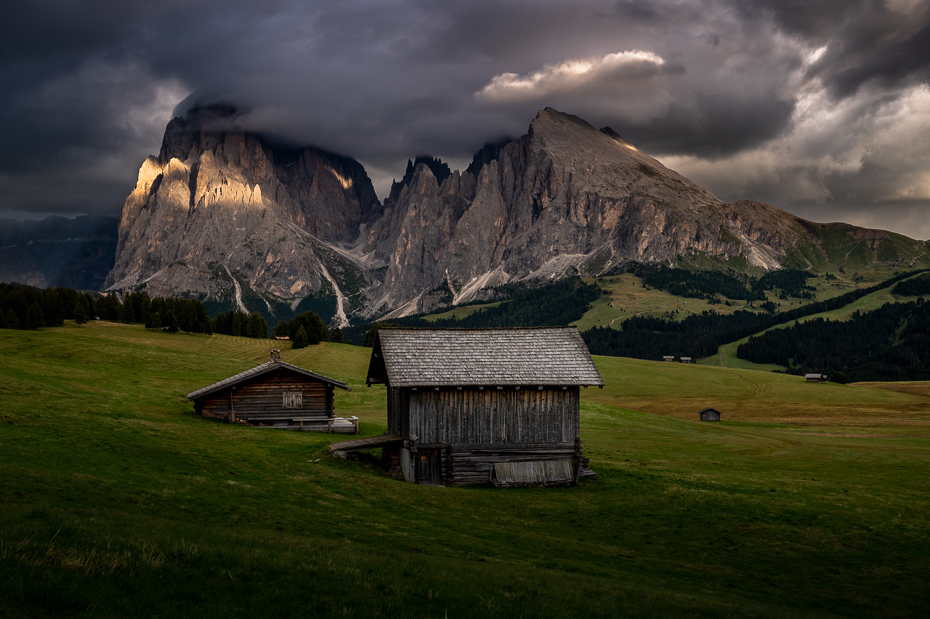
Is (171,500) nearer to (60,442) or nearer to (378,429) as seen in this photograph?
(60,442)

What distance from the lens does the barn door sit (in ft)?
114

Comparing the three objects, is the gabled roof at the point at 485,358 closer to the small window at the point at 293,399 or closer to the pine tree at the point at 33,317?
Result: the small window at the point at 293,399

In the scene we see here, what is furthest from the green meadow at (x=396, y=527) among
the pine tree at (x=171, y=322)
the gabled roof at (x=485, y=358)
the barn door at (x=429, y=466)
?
the pine tree at (x=171, y=322)

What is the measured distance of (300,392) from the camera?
47344 mm

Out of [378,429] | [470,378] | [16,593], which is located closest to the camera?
[16,593]

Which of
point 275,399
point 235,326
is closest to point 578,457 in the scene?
point 275,399

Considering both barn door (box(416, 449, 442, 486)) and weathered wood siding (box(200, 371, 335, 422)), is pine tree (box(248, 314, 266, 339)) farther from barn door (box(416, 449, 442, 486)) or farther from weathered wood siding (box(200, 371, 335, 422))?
barn door (box(416, 449, 442, 486))

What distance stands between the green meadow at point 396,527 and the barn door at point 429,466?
1832mm

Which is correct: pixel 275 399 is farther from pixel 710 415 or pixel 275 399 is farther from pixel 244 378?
pixel 710 415

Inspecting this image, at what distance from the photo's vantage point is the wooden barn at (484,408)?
1377 inches

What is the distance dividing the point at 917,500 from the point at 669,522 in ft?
51.9

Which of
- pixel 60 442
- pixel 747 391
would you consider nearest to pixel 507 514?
pixel 60 442

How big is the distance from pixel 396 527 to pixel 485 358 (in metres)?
16.8

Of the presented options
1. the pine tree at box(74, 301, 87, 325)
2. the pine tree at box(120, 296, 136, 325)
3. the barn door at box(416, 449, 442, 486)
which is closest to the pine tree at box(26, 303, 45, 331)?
the pine tree at box(74, 301, 87, 325)
